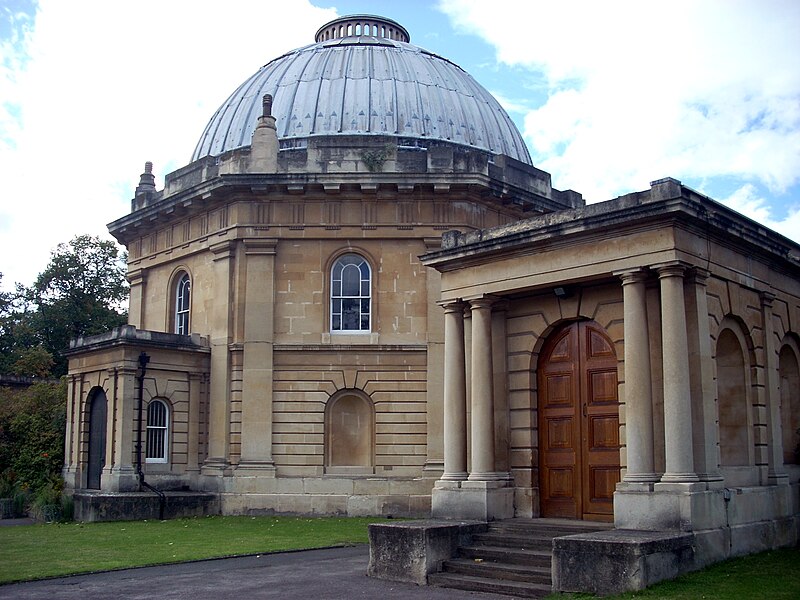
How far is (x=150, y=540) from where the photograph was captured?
1909 cm

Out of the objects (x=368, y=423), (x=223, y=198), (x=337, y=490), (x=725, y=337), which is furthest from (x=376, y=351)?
(x=725, y=337)

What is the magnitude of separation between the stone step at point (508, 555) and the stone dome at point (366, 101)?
729 inches

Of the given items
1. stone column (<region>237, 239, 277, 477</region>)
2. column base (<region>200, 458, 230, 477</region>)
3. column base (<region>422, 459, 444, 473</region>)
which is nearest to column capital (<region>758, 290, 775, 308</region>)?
column base (<region>422, 459, 444, 473</region>)

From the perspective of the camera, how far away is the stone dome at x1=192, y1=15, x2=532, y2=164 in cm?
3097

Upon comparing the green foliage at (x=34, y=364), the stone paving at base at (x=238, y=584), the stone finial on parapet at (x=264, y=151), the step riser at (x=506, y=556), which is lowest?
the stone paving at base at (x=238, y=584)

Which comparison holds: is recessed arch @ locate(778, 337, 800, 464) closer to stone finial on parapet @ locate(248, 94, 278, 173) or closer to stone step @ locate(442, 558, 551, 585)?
stone step @ locate(442, 558, 551, 585)

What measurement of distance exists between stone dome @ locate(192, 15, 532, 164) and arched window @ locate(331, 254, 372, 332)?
208 inches

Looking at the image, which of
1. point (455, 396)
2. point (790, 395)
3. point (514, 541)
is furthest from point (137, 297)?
point (790, 395)

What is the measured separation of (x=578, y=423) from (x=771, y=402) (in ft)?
11.0

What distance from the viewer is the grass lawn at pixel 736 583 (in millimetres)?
11289

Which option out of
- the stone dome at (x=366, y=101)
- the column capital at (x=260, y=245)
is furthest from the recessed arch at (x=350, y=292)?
the stone dome at (x=366, y=101)

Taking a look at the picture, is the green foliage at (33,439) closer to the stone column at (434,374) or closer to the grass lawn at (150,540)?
the grass lawn at (150,540)

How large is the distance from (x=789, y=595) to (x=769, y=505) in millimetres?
4277

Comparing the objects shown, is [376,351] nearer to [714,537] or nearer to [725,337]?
[725,337]
